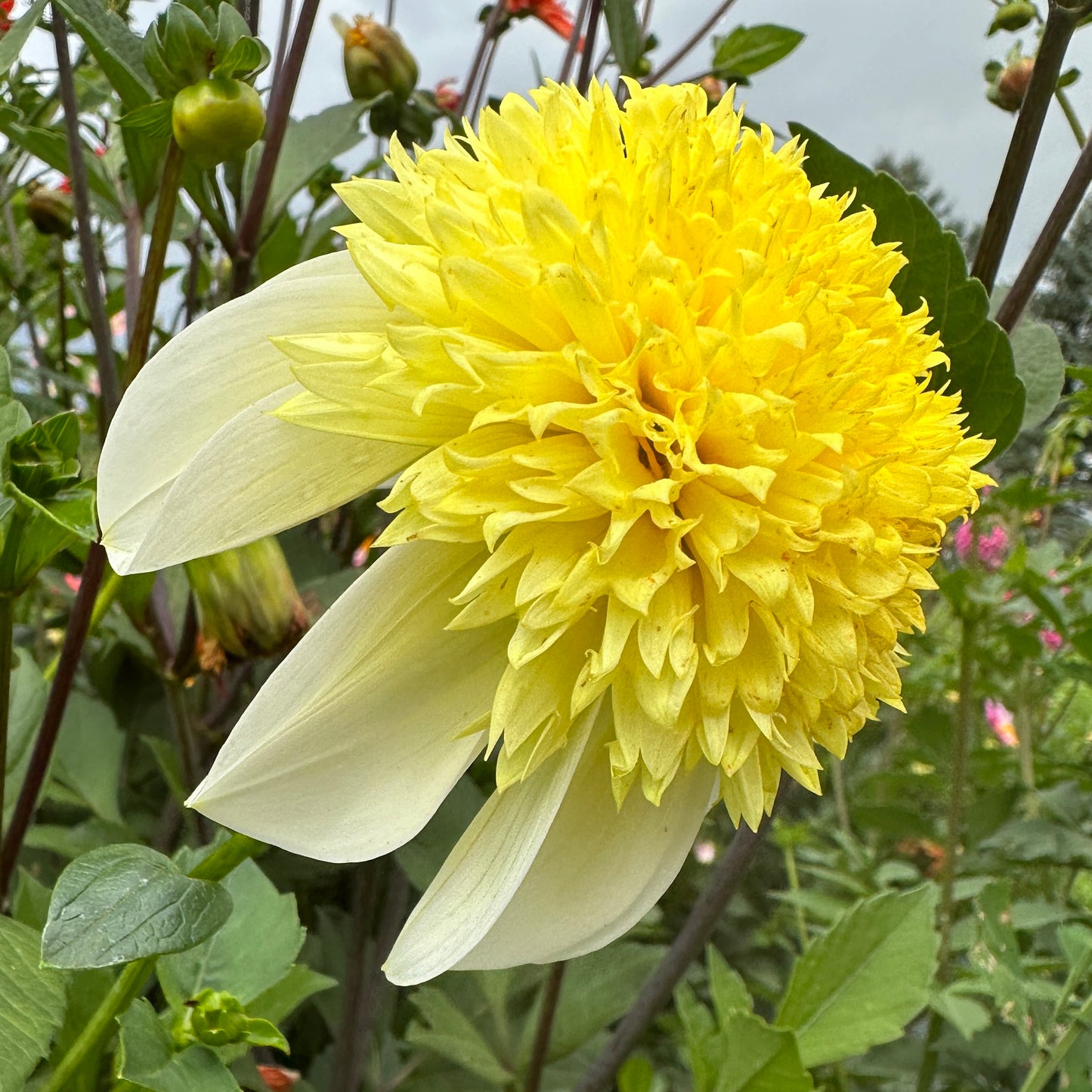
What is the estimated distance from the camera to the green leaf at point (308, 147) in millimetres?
489

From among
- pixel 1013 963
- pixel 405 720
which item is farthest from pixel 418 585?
pixel 1013 963

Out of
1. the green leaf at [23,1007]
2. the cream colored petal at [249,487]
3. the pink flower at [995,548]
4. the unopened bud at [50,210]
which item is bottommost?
the green leaf at [23,1007]

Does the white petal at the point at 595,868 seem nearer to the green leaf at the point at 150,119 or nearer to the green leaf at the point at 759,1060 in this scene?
the green leaf at the point at 759,1060

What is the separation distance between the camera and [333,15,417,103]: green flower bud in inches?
23.1

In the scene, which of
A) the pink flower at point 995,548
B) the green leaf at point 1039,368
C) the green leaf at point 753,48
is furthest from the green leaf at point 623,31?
the pink flower at point 995,548

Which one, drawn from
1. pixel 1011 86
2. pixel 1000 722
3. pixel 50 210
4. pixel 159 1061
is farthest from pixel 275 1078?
pixel 1000 722

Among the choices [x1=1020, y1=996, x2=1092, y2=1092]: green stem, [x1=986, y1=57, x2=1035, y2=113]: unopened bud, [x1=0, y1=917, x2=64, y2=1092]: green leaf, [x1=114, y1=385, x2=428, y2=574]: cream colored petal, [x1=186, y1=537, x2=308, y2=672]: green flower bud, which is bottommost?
[x1=1020, y1=996, x2=1092, y2=1092]: green stem

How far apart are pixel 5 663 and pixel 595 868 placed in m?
0.20

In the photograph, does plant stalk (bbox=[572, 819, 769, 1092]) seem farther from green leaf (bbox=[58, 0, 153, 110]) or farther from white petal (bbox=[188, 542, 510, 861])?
green leaf (bbox=[58, 0, 153, 110])

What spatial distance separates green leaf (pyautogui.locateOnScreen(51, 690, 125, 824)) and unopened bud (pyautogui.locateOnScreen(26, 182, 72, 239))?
1.29 feet

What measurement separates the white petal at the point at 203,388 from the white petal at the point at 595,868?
12 centimetres

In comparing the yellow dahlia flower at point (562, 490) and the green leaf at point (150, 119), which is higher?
the green leaf at point (150, 119)

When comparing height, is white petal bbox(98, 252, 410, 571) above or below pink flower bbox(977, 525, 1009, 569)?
below

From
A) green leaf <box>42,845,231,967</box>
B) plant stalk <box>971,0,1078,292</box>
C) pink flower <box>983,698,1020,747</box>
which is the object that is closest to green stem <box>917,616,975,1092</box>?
plant stalk <box>971,0,1078,292</box>
